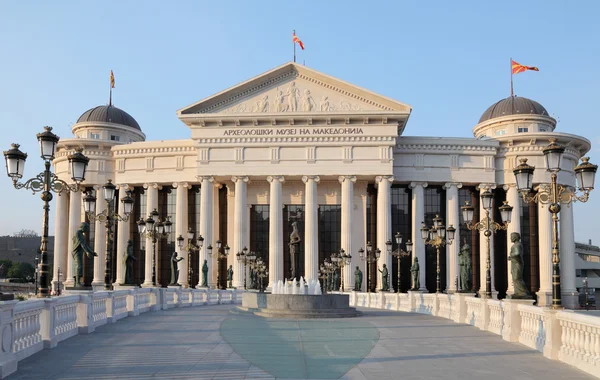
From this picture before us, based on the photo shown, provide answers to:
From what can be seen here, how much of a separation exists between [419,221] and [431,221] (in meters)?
4.07

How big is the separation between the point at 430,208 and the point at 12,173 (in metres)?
58.5

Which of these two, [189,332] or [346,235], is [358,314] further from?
[346,235]

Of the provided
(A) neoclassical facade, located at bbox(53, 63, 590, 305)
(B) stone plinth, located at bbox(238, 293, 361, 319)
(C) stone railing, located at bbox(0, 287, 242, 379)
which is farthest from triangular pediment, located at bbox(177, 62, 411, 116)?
(C) stone railing, located at bbox(0, 287, 242, 379)

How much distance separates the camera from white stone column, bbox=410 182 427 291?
66688mm

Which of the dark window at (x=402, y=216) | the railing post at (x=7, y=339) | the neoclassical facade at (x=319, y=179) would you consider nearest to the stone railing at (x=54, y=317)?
the railing post at (x=7, y=339)

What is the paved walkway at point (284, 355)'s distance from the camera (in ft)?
39.9

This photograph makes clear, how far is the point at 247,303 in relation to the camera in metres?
31.4

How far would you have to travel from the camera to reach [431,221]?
233 feet

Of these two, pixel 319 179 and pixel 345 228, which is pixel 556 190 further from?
pixel 319 179

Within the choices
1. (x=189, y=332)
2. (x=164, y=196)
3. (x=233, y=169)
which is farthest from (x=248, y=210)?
(x=189, y=332)

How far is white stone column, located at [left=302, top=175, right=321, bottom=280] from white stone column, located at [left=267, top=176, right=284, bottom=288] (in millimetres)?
2550

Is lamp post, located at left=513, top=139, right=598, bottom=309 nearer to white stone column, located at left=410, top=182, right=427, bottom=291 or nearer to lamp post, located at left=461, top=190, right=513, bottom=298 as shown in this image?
lamp post, located at left=461, top=190, right=513, bottom=298

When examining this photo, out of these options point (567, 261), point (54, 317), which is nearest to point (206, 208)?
point (567, 261)

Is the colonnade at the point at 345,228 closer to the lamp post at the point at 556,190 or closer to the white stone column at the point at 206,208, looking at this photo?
the white stone column at the point at 206,208
